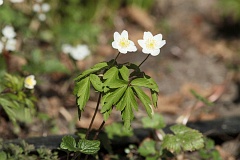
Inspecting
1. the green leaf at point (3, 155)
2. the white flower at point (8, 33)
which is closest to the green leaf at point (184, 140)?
the green leaf at point (3, 155)

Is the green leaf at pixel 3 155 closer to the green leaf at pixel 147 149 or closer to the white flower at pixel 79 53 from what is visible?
the green leaf at pixel 147 149

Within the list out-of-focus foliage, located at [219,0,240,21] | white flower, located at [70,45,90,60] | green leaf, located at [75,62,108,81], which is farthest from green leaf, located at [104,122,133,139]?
out-of-focus foliage, located at [219,0,240,21]

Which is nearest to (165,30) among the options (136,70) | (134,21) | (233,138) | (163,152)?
(134,21)

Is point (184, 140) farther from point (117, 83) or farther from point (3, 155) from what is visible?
point (3, 155)

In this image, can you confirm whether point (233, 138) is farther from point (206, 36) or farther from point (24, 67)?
point (206, 36)

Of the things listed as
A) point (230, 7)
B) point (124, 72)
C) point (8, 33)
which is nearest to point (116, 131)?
point (124, 72)

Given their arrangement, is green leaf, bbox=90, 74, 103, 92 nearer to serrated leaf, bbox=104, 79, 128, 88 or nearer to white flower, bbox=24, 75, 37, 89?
serrated leaf, bbox=104, 79, 128, 88

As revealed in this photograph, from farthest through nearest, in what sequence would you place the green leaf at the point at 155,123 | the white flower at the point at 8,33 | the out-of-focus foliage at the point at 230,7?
the out-of-focus foliage at the point at 230,7 < the white flower at the point at 8,33 < the green leaf at the point at 155,123
